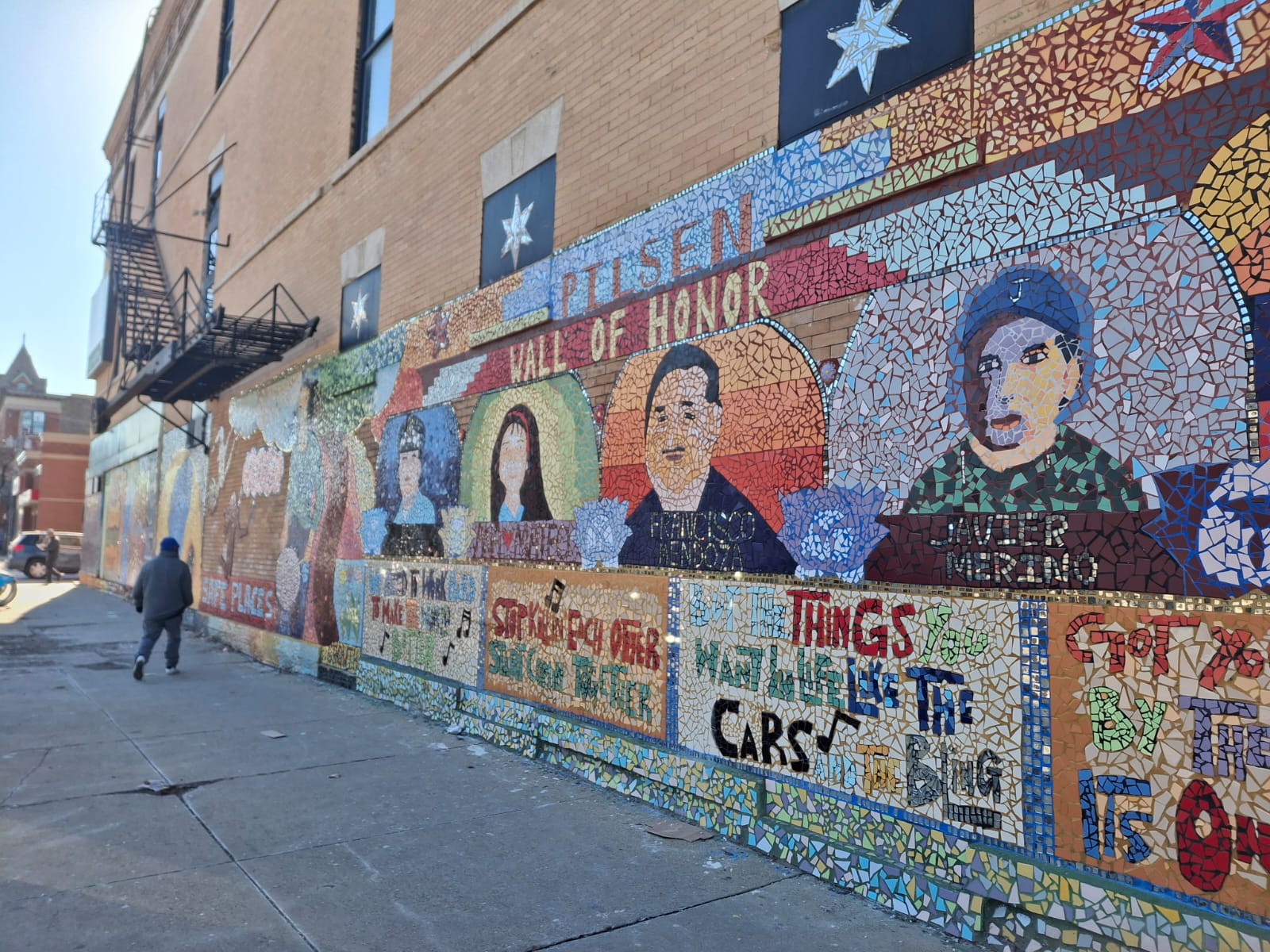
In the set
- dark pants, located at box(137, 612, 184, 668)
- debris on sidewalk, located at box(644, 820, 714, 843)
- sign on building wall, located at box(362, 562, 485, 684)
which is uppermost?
sign on building wall, located at box(362, 562, 485, 684)

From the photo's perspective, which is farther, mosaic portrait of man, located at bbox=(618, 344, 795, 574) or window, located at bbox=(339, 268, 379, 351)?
window, located at bbox=(339, 268, 379, 351)

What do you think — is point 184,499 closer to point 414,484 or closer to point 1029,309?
point 414,484

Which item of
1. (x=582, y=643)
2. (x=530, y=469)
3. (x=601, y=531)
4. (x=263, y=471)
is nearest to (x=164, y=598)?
(x=263, y=471)

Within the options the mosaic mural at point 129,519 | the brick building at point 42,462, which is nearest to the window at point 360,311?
the mosaic mural at point 129,519

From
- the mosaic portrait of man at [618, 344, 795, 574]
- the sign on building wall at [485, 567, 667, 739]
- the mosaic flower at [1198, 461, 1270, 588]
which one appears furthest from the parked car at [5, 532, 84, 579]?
the mosaic flower at [1198, 461, 1270, 588]

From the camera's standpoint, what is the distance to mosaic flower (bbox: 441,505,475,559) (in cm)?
740

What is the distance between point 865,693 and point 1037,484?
126 cm

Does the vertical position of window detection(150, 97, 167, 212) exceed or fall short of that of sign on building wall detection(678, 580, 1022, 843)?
it exceeds it

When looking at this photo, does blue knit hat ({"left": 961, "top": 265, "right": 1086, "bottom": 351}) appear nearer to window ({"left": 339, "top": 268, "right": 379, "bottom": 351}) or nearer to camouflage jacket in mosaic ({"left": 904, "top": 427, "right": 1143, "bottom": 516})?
camouflage jacket in mosaic ({"left": 904, "top": 427, "right": 1143, "bottom": 516})

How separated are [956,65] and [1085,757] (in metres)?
3.19

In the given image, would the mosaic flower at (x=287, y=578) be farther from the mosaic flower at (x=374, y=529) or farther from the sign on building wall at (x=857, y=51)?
the sign on building wall at (x=857, y=51)

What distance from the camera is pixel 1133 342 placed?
130 inches

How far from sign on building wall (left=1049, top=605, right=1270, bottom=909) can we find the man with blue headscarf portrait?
49cm

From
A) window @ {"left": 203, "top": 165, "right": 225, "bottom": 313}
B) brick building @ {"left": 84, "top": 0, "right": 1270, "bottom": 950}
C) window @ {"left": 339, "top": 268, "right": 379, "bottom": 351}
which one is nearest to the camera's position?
brick building @ {"left": 84, "top": 0, "right": 1270, "bottom": 950}
